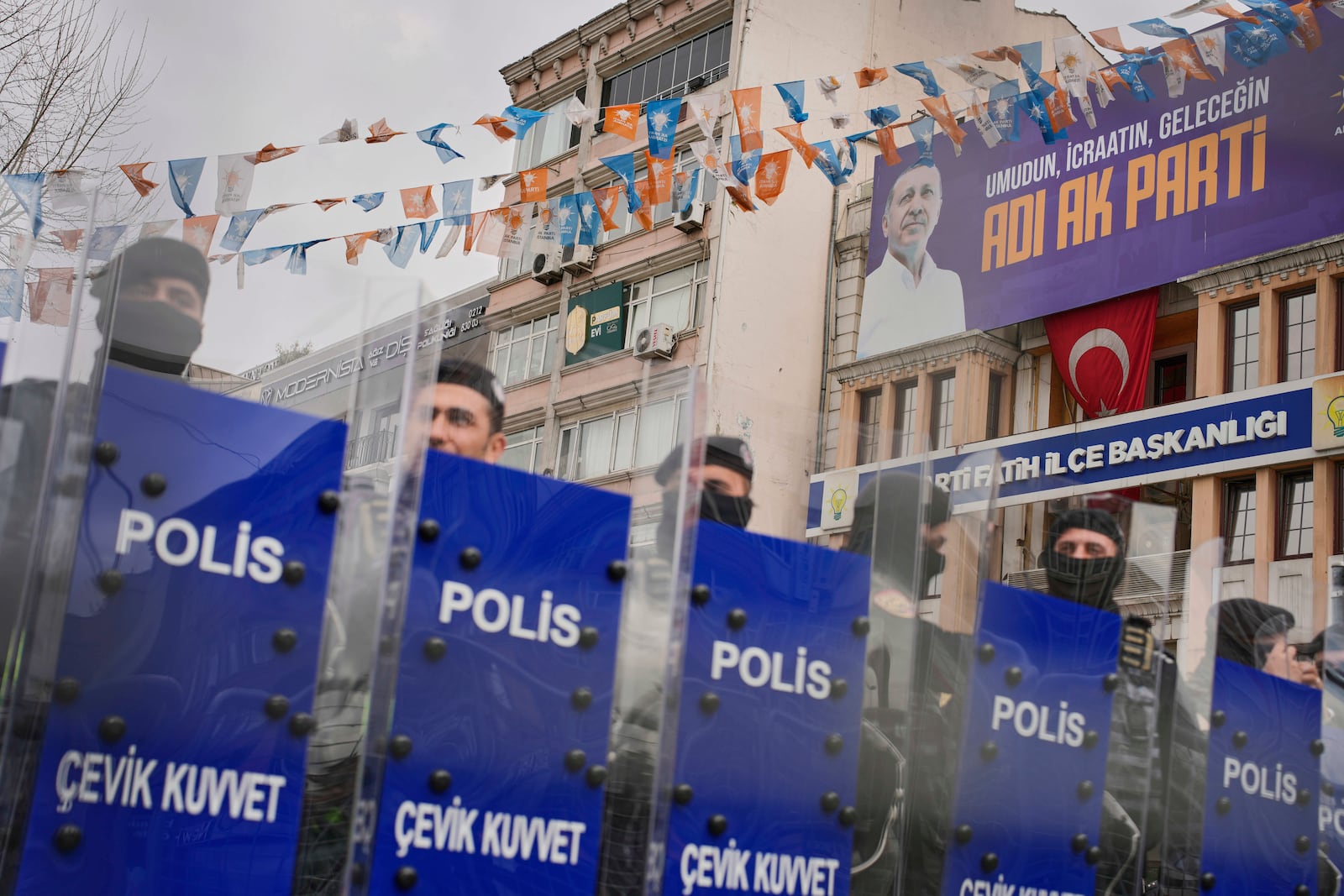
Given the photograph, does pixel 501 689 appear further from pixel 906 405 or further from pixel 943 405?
pixel 906 405

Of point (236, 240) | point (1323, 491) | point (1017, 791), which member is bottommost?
point (1017, 791)

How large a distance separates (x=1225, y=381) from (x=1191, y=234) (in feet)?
5.73

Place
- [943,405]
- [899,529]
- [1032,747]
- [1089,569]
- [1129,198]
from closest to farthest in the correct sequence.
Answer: [899,529] → [1032,747] → [1089,569] → [1129,198] → [943,405]

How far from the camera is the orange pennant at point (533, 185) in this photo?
28.7 feet

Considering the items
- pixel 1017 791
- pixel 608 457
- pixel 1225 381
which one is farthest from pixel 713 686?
pixel 608 457

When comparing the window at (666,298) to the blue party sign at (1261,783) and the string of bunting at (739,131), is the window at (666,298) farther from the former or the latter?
the blue party sign at (1261,783)

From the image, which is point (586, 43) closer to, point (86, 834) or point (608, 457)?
point (608, 457)

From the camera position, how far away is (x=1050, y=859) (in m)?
5.30

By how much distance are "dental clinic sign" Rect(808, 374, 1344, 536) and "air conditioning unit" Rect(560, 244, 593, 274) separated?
8.66 metres

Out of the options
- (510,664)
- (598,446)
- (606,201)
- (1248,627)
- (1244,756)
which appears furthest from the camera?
(598,446)

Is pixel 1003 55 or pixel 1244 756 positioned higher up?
pixel 1003 55

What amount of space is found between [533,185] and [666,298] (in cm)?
1567

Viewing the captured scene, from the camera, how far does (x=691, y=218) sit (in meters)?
23.7

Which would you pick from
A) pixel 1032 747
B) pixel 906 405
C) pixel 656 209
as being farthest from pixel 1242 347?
pixel 1032 747
